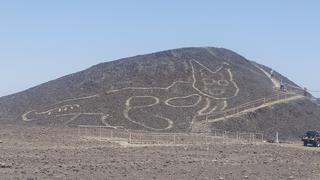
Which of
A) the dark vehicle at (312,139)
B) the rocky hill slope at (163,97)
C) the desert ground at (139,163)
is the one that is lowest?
the desert ground at (139,163)

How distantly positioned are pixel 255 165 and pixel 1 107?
60.4 meters

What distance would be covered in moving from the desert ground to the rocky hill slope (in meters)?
29.6

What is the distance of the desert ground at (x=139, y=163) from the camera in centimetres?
2608

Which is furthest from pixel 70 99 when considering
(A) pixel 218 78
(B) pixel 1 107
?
(A) pixel 218 78

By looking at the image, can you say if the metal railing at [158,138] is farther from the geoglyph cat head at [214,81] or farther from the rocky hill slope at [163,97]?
the geoglyph cat head at [214,81]

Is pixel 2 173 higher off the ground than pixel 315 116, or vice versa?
pixel 315 116

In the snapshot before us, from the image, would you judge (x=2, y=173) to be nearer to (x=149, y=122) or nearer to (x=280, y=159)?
(x=280, y=159)

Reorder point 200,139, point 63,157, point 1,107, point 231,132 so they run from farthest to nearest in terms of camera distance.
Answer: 1. point 1,107
2. point 231,132
3. point 200,139
4. point 63,157

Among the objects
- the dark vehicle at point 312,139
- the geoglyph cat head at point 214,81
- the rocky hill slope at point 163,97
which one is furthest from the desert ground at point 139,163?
the geoglyph cat head at point 214,81

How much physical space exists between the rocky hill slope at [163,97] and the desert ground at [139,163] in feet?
97.0

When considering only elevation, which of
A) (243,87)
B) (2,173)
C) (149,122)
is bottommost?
(2,173)

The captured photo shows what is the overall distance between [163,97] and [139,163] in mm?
50463

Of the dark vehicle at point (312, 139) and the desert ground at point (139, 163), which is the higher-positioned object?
the dark vehicle at point (312, 139)

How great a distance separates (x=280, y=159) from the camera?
38.5 metres
